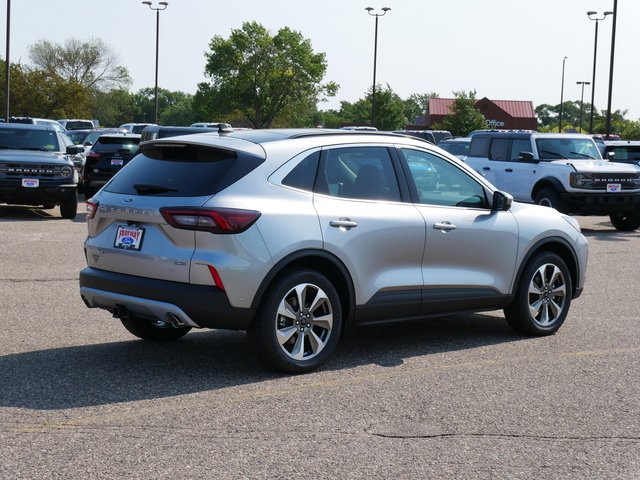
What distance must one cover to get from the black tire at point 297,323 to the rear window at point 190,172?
28.9 inches

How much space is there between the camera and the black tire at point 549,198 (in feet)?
60.2

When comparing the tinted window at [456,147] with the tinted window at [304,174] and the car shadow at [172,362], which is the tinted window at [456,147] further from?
the tinted window at [304,174]

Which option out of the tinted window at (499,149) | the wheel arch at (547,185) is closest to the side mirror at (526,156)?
the wheel arch at (547,185)

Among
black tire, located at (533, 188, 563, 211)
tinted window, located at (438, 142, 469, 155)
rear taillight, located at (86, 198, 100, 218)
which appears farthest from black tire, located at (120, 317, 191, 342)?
tinted window, located at (438, 142, 469, 155)

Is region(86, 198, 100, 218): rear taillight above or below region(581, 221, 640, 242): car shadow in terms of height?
above

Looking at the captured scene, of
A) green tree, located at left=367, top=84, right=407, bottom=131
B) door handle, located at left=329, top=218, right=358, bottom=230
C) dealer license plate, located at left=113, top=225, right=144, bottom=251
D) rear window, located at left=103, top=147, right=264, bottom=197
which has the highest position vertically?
green tree, located at left=367, top=84, right=407, bottom=131

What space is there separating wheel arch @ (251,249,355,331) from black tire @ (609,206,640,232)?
45.2 feet

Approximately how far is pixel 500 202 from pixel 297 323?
84.8 inches

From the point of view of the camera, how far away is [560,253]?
817 centimetres

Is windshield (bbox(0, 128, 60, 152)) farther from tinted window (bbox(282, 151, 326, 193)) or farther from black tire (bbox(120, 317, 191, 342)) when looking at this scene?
tinted window (bbox(282, 151, 326, 193))

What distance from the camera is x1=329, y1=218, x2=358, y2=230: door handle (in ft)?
20.9

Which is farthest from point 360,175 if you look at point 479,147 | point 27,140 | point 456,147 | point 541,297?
point 456,147

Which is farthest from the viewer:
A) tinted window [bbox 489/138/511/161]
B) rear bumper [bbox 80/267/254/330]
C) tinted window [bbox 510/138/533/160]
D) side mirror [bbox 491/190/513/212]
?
tinted window [bbox 489/138/511/161]

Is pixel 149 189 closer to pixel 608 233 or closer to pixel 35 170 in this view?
pixel 35 170
